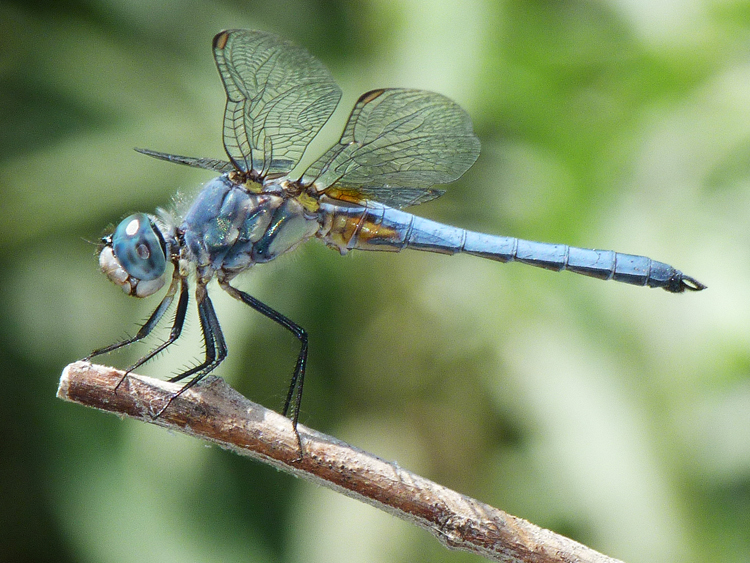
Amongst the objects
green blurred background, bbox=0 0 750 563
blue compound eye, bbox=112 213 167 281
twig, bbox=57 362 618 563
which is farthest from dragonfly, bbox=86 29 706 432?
twig, bbox=57 362 618 563

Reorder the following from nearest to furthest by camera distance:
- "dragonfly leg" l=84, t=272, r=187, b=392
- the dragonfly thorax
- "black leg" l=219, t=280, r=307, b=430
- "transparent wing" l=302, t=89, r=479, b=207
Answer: "dragonfly leg" l=84, t=272, r=187, b=392, "black leg" l=219, t=280, r=307, b=430, the dragonfly thorax, "transparent wing" l=302, t=89, r=479, b=207

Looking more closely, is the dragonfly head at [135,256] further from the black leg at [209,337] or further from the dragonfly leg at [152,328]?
the black leg at [209,337]

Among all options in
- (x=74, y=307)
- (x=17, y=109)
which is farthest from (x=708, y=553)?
(x=17, y=109)

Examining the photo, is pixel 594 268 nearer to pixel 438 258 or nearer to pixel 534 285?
pixel 534 285

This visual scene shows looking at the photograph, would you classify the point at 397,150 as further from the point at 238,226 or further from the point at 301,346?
the point at 301,346

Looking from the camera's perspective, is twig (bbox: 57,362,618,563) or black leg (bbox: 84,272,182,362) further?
black leg (bbox: 84,272,182,362)

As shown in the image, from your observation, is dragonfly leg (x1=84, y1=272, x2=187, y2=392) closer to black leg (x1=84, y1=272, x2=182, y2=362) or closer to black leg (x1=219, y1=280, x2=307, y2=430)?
black leg (x1=84, y1=272, x2=182, y2=362)

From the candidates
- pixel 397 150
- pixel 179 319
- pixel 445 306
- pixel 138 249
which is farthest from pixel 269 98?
pixel 445 306
